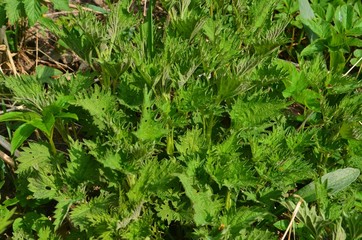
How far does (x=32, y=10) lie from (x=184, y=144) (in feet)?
2.90

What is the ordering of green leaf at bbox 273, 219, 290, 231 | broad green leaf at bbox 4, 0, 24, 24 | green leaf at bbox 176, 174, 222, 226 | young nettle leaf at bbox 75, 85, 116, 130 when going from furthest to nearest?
1. broad green leaf at bbox 4, 0, 24, 24
2. green leaf at bbox 273, 219, 290, 231
3. young nettle leaf at bbox 75, 85, 116, 130
4. green leaf at bbox 176, 174, 222, 226

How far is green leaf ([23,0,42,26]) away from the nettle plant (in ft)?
1.01

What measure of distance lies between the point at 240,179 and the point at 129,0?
84 centimetres

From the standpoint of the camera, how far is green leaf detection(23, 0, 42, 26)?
2.45 meters

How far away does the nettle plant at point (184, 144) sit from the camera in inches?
76.3

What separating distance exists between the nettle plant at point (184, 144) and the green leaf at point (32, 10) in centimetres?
31

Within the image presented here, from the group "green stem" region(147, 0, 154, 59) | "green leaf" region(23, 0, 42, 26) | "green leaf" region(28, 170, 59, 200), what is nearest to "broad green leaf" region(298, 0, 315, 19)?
"green stem" region(147, 0, 154, 59)

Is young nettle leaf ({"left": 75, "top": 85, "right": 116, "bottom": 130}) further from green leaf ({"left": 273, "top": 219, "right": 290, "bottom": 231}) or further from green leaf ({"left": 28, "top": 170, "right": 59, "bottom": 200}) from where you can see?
green leaf ({"left": 273, "top": 219, "right": 290, "bottom": 231})

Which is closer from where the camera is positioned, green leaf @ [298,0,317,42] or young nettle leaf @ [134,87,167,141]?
young nettle leaf @ [134,87,167,141]

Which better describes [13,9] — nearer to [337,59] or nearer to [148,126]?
[148,126]

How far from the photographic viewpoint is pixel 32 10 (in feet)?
8.06

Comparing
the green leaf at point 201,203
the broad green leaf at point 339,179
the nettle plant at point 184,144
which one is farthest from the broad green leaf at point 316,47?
the green leaf at point 201,203

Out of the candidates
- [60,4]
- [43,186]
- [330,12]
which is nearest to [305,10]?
[330,12]

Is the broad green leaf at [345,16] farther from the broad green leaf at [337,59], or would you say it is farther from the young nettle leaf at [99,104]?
the young nettle leaf at [99,104]
